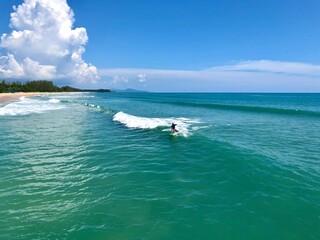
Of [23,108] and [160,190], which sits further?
[23,108]

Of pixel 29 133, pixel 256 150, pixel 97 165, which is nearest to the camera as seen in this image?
pixel 97 165

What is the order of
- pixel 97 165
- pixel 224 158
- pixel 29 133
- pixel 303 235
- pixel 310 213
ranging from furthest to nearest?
pixel 29 133, pixel 224 158, pixel 97 165, pixel 310 213, pixel 303 235

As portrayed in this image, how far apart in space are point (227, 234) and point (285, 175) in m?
6.31

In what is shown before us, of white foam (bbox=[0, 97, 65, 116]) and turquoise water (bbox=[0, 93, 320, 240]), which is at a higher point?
white foam (bbox=[0, 97, 65, 116])

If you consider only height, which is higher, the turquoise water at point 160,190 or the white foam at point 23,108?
the white foam at point 23,108

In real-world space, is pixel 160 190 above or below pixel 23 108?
below

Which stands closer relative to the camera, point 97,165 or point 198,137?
point 97,165

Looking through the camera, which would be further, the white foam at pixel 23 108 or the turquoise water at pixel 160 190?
the white foam at pixel 23 108

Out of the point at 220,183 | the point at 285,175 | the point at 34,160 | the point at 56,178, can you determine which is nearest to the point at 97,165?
the point at 56,178

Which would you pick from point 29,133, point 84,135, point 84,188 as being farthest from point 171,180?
point 29,133

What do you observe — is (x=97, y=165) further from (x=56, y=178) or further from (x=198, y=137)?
(x=198, y=137)

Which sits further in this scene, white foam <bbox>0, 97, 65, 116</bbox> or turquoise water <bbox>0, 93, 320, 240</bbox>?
white foam <bbox>0, 97, 65, 116</bbox>

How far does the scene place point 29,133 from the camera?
23.7m

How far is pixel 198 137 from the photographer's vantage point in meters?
22.1
